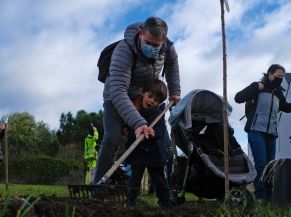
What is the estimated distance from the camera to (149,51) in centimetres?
434

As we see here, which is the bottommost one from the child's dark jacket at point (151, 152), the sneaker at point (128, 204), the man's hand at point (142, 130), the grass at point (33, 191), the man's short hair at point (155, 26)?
the sneaker at point (128, 204)

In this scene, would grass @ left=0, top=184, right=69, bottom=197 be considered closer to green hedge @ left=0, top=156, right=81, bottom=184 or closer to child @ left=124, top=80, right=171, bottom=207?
child @ left=124, top=80, right=171, bottom=207

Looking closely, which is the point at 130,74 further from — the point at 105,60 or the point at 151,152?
the point at 151,152

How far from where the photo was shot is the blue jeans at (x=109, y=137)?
4508 mm

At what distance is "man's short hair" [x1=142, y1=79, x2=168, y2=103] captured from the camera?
4.46m

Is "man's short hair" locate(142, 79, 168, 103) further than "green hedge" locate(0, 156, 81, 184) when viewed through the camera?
No

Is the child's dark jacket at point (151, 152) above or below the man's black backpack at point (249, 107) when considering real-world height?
below

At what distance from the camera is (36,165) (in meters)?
27.0

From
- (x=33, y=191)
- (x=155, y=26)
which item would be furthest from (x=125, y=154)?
(x=33, y=191)

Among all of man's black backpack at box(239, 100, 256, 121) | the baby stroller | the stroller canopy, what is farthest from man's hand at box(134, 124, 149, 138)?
man's black backpack at box(239, 100, 256, 121)

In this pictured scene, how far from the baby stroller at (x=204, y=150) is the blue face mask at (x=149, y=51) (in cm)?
155

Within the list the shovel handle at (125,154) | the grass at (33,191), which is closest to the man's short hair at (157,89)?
Result: the shovel handle at (125,154)

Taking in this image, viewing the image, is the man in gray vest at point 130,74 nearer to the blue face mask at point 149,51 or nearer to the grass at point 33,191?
the blue face mask at point 149,51

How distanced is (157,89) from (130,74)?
0.23m
